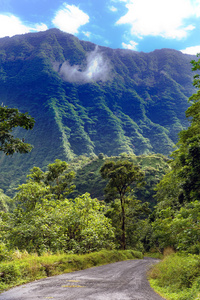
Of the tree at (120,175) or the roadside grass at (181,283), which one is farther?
the tree at (120,175)

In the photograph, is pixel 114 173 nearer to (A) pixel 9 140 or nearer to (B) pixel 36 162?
(A) pixel 9 140

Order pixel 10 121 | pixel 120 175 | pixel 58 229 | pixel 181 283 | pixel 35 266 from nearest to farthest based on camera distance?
pixel 181 283 < pixel 10 121 < pixel 35 266 < pixel 58 229 < pixel 120 175

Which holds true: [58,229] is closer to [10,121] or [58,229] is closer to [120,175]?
[10,121]

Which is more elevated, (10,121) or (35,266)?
(10,121)

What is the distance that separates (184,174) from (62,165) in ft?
70.8

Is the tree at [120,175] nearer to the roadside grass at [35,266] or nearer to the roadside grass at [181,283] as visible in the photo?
the roadside grass at [35,266]

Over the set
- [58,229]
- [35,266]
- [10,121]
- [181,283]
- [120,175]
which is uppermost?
[10,121]

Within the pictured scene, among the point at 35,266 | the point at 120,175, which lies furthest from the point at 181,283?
the point at 120,175

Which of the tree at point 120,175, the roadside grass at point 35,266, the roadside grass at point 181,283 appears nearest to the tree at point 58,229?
the roadside grass at point 35,266

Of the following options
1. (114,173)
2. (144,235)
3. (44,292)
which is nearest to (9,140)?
(44,292)

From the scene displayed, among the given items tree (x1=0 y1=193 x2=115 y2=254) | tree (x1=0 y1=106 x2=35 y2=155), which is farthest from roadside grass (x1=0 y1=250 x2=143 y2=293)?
tree (x1=0 y1=106 x2=35 y2=155)

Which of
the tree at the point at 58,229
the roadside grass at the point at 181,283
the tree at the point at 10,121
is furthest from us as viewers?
the tree at the point at 58,229

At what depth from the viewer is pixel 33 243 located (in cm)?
1477

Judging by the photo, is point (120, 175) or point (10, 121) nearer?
point (10, 121)
